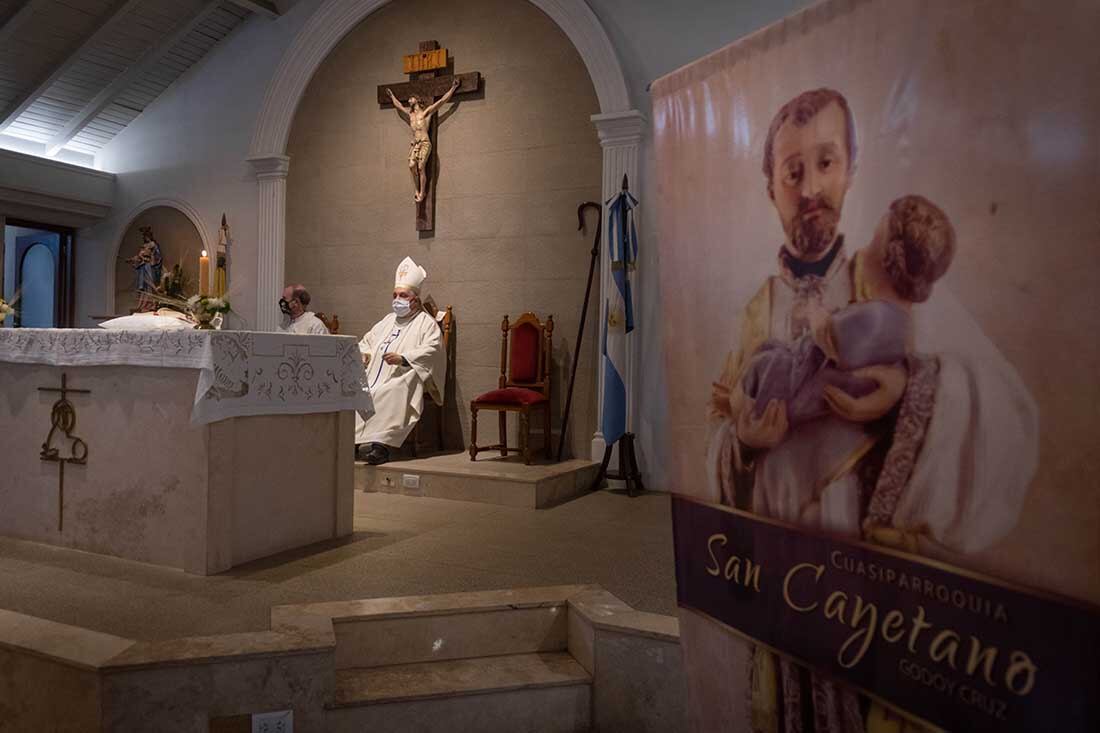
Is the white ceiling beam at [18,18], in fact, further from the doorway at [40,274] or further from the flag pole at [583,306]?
the flag pole at [583,306]

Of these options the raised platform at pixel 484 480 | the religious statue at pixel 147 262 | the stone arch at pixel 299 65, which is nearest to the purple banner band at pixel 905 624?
the raised platform at pixel 484 480

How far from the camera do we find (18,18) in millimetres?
6445

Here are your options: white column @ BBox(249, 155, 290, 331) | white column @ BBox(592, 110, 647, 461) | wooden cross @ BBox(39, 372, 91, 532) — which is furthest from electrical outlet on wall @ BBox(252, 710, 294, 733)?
white column @ BBox(249, 155, 290, 331)

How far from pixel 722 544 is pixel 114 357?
2.80 metres

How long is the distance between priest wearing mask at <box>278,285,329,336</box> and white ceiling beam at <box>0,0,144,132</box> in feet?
8.61

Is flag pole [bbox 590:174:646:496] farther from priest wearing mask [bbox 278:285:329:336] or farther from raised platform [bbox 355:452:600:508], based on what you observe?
priest wearing mask [bbox 278:285:329:336]

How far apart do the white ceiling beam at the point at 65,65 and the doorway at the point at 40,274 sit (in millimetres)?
1113

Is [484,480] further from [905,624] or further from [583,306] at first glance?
[905,624]

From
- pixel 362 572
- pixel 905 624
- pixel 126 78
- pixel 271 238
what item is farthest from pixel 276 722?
pixel 126 78

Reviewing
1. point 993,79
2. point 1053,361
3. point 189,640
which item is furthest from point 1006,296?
point 189,640

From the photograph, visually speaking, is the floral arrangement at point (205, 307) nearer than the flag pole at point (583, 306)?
Yes

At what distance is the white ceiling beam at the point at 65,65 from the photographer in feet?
22.1

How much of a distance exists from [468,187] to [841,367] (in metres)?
5.43

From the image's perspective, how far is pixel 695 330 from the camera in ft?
4.70
